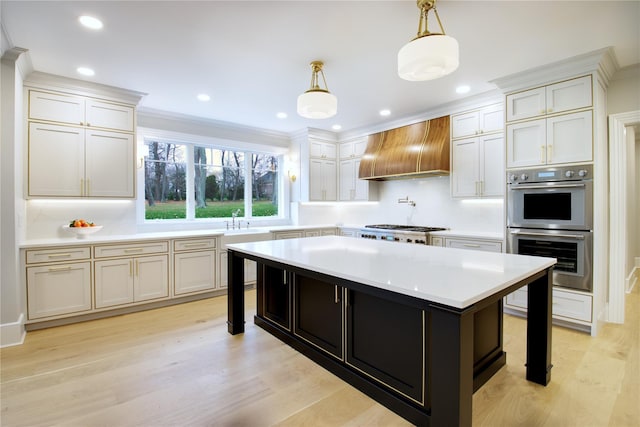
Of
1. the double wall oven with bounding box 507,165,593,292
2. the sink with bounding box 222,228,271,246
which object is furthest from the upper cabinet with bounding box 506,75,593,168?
the sink with bounding box 222,228,271,246

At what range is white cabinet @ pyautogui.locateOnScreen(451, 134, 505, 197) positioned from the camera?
12.6 ft

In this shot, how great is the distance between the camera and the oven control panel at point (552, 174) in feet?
9.76

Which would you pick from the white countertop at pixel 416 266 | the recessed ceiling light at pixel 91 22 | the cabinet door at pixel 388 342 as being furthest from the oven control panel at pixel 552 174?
the recessed ceiling light at pixel 91 22

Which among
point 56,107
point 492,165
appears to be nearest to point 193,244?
point 56,107

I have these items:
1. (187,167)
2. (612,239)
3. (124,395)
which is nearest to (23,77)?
(187,167)

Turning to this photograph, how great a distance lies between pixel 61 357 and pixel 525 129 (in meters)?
4.79

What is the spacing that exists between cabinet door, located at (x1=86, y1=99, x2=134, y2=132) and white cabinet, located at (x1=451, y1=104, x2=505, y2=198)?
13.5 feet

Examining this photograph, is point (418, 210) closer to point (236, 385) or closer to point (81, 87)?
point (236, 385)

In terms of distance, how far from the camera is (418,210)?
5102mm

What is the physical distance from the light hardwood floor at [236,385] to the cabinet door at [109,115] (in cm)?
227

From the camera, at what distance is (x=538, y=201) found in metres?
3.29

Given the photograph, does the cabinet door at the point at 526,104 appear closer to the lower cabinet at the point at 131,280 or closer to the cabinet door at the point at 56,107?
the lower cabinet at the point at 131,280

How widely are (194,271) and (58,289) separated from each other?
1.37 metres

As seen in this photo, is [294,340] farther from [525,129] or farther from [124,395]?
[525,129]
